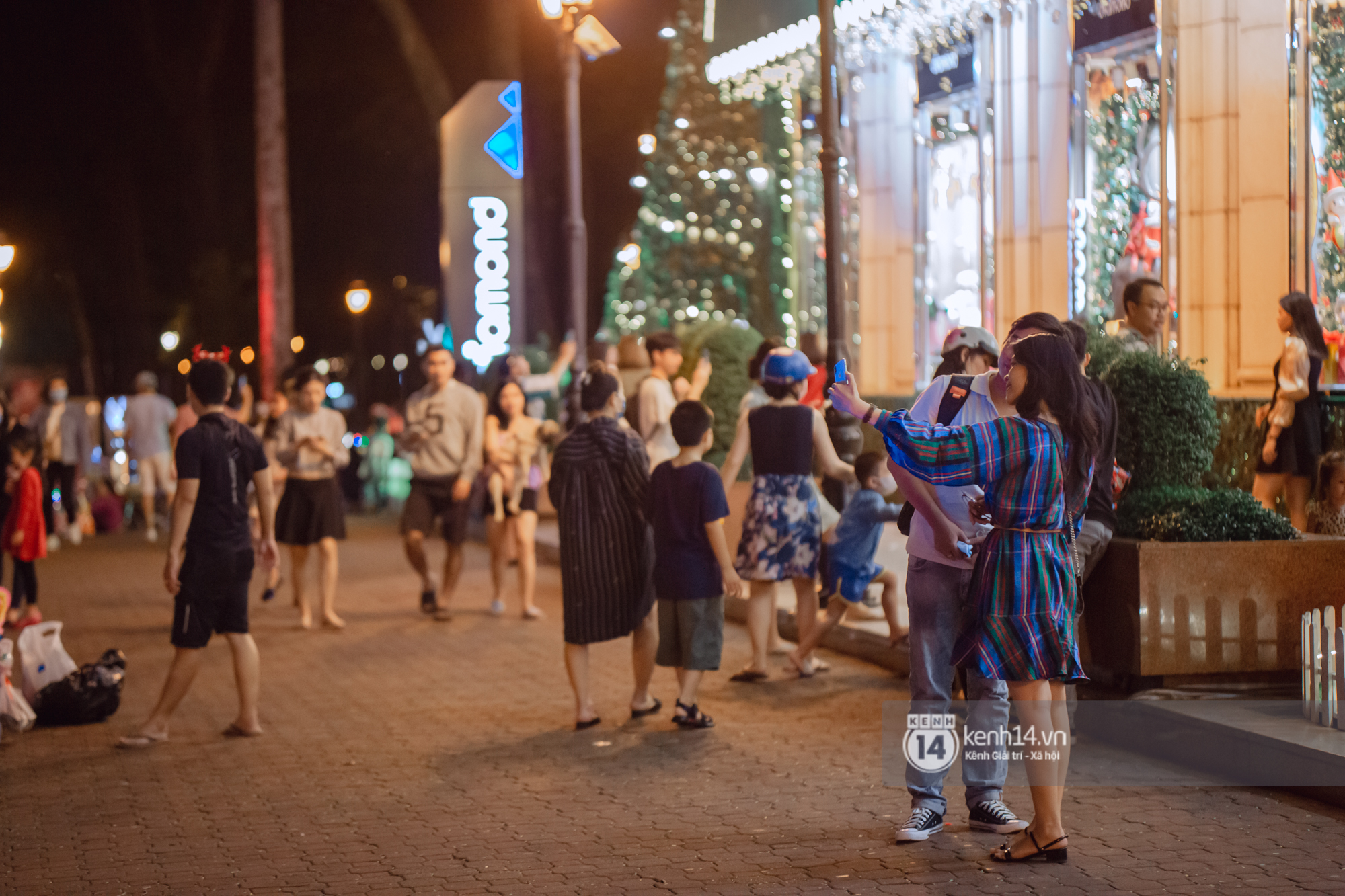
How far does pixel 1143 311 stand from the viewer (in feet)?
25.7

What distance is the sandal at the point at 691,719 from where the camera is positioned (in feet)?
24.7

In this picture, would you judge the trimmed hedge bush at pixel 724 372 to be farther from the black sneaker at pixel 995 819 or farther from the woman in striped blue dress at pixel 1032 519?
the woman in striped blue dress at pixel 1032 519

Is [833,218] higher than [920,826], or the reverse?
[833,218]

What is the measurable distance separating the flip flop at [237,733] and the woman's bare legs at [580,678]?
1.70 metres

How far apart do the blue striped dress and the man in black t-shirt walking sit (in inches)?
155

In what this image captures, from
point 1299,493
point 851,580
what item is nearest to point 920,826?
point 851,580

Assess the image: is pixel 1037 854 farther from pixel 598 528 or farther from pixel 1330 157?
pixel 1330 157

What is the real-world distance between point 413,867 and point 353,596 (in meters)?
8.38

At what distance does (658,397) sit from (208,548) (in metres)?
4.03

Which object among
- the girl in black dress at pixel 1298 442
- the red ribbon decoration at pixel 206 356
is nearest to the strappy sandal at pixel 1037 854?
the red ribbon decoration at pixel 206 356

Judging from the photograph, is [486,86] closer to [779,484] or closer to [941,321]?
[941,321]

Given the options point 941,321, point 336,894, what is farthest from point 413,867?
point 941,321

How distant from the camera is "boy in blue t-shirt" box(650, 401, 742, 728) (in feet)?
24.9

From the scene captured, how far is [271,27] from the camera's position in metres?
22.3
